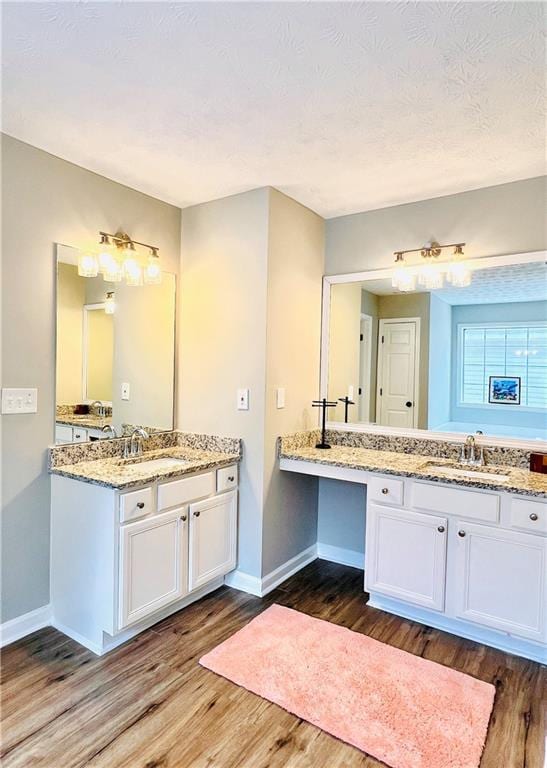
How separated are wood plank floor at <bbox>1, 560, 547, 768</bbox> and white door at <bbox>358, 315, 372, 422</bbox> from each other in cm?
139

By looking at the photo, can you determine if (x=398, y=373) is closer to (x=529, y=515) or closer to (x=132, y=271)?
(x=529, y=515)

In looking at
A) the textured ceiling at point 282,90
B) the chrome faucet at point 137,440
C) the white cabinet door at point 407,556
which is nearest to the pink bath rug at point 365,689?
the white cabinet door at point 407,556

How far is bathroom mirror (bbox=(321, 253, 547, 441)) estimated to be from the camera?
8.87 feet

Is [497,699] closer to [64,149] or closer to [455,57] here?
[455,57]

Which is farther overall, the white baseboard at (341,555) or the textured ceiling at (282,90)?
the white baseboard at (341,555)

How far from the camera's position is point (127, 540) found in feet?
7.19

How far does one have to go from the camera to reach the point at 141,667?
6.89 feet

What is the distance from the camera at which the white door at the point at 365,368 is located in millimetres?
3271

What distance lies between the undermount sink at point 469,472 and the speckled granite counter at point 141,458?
1.24 m

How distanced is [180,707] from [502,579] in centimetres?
164

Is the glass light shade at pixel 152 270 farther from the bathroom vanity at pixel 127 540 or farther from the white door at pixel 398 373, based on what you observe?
the white door at pixel 398 373

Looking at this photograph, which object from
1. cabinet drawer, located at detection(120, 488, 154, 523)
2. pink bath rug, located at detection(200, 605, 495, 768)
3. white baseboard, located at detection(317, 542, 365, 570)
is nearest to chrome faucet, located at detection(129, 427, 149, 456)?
cabinet drawer, located at detection(120, 488, 154, 523)

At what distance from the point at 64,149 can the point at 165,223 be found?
0.83 metres

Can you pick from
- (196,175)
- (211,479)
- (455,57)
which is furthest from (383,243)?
(211,479)
